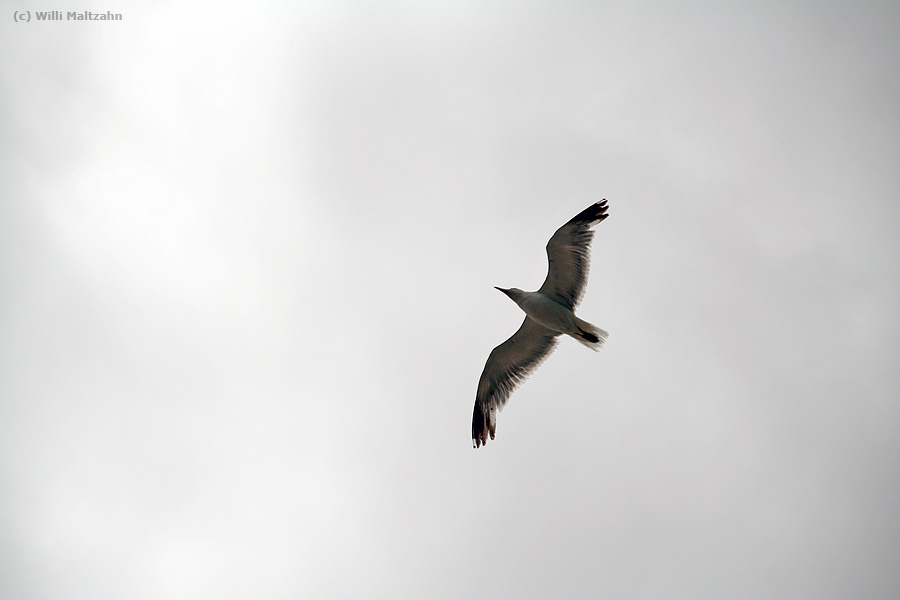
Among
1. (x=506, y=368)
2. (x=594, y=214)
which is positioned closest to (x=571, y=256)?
(x=594, y=214)

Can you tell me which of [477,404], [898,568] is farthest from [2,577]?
[898,568]

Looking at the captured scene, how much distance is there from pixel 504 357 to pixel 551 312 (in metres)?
1.99

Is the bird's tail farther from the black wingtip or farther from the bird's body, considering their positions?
the black wingtip

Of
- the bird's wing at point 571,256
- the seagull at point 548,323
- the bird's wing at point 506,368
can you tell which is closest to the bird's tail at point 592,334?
the seagull at point 548,323

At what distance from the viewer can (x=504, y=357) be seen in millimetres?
15797

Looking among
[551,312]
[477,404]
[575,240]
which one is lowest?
[477,404]

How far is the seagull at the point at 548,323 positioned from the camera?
14.3 m

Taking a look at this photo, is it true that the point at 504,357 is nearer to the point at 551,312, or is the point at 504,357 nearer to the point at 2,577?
the point at 551,312

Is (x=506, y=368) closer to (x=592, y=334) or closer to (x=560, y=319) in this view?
(x=560, y=319)

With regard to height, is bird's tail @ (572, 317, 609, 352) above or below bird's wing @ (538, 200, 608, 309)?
below

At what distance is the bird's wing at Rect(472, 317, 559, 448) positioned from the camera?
1555cm

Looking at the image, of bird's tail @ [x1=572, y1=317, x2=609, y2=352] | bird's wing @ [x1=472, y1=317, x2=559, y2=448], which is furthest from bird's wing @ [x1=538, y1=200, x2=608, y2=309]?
bird's wing @ [x1=472, y1=317, x2=559, y2=448]

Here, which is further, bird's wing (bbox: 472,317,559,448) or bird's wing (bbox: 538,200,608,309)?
bird's wing (bbox: 472,317,559,448)

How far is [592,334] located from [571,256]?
180 centimetres
